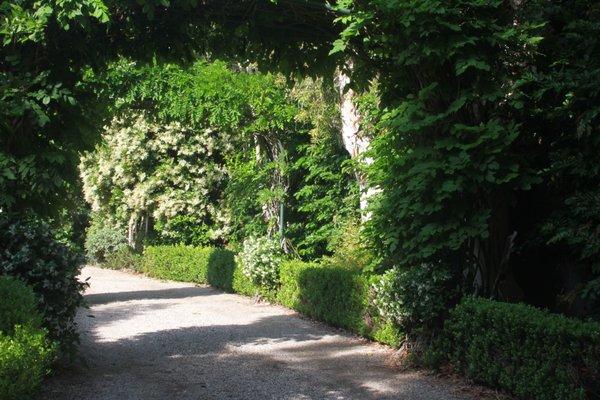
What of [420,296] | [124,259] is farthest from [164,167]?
[420,296]

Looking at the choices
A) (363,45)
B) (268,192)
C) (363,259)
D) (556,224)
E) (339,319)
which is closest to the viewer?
(556,224)

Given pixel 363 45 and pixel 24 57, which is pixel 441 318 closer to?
pixel 363 45

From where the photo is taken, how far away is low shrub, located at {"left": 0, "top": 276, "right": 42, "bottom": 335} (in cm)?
561

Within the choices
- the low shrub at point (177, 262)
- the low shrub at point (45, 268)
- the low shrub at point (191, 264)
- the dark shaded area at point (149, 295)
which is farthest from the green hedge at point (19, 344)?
the low shrub at point (177, 262)

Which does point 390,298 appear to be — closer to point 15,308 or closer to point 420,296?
point 420,296

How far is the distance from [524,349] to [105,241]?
23.3 metres

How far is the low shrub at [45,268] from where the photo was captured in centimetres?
696

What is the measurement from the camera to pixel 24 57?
289 inches

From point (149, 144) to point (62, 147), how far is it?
50.2ft

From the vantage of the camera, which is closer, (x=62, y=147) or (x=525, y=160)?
(x=525, y=160)

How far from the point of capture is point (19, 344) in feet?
16.8

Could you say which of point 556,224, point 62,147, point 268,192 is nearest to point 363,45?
point 556,224

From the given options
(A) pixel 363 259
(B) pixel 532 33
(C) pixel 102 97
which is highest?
(B) pixel 532 33

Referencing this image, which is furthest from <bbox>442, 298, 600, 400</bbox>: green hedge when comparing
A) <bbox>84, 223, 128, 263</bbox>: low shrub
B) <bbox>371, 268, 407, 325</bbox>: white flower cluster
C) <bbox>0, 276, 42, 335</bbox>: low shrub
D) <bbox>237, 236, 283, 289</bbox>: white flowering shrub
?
<bbox>84, 223, 128, 263</bbox>: low shrub
